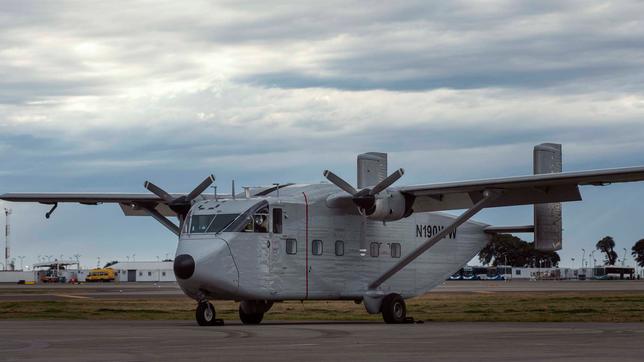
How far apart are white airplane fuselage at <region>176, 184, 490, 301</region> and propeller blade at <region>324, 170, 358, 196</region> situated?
87 centimetres

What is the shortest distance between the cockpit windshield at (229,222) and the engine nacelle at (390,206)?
3.83 m

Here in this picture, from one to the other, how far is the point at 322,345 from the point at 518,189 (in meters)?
15.3

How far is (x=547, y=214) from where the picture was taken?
122ft

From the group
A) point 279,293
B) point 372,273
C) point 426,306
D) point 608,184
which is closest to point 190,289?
point 279,293

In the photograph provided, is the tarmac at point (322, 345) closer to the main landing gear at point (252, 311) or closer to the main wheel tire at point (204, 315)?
the main wheel tire at point (204, 315)

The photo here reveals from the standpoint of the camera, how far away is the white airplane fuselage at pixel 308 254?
29812mm

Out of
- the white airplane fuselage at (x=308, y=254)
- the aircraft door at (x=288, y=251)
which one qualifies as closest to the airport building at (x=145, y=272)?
the white airplane fuselage at (x=308, y=254)

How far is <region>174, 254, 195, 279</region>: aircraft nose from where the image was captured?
95.1ft

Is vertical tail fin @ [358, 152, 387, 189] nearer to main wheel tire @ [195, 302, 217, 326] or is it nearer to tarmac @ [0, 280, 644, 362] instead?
main wheel tire @ [195, 302, 217, 326]

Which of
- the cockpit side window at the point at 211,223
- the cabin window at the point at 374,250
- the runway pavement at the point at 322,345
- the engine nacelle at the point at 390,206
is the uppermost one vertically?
the engine nacelle at the point at 390,206

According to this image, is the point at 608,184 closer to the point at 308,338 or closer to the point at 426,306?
the point at 308,338

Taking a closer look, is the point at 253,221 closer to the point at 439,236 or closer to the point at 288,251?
the point at 288,251

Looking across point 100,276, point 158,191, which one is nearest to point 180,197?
point 158,191

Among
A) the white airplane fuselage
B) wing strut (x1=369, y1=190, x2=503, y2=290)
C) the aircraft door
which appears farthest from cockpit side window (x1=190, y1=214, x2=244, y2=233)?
wing strut (x1=369, y1=190, x2=503, y2=290)
